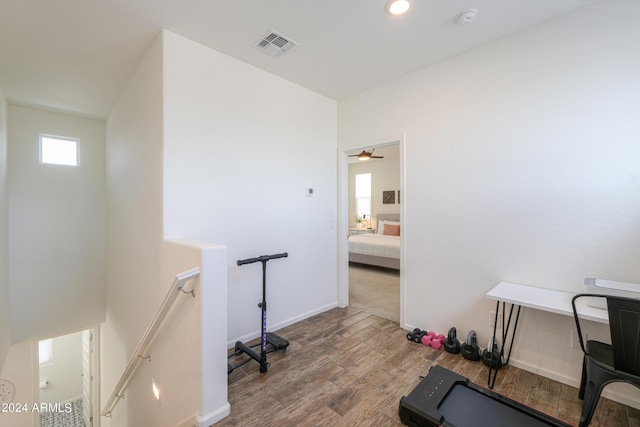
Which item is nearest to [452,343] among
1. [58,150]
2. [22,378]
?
[22,378]

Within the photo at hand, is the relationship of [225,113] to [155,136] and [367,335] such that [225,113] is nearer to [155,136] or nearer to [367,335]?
[155,136]

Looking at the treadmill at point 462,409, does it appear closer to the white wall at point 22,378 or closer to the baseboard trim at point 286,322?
the baseboard trim at point 286,322

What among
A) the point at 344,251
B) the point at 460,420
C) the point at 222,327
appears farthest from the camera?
the point at 344,251

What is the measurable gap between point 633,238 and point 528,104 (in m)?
1.29

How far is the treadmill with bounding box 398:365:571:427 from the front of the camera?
1.60m

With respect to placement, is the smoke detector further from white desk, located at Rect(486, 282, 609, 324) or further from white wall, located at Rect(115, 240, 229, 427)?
white wall, located at Rect(115, 240, 229, 427)

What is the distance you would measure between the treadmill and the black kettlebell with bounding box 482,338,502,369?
464mm

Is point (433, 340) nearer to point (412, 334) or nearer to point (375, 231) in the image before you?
point (412, 334)

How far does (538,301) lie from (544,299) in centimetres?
9

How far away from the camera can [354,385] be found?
6.92 feet

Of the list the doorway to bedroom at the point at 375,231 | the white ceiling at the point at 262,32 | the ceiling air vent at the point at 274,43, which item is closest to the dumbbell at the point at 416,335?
the doorway to bedroom at the point at 375,231

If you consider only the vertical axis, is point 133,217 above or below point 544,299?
above

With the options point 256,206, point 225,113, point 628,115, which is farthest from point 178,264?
point 628,115

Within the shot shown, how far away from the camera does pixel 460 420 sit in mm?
1633
